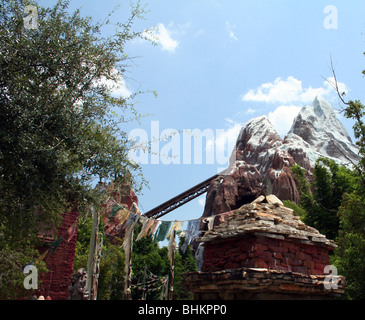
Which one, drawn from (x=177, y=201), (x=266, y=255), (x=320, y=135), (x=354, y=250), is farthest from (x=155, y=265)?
(x=320, y=135)

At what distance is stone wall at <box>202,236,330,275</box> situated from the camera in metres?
6.23

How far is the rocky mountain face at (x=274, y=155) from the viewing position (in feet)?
128

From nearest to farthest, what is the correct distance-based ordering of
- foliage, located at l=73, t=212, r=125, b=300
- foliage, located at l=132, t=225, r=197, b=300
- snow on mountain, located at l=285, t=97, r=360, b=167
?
foliage, located at l=73, t=212, r=125, b=300 → foliage, located at l=132, t=225, r=197, b=300 → snow on mountain, located at l=285, t=97, r=360, b=167

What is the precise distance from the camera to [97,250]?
13.9 meters

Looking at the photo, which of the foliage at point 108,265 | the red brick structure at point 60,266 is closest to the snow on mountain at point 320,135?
the foliage at point 108,265

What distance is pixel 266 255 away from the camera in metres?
6.25

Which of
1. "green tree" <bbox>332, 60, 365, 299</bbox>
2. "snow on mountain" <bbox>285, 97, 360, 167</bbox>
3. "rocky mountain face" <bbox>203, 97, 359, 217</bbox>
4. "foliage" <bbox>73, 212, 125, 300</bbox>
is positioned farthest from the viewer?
"snow on mountain" <bbox>285, 97, 360, 167</bbox>

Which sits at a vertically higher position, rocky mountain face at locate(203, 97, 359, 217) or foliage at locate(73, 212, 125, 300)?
rocky mountain face at locate(203, 97, 359, 217)

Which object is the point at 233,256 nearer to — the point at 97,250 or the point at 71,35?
the point at 71,35

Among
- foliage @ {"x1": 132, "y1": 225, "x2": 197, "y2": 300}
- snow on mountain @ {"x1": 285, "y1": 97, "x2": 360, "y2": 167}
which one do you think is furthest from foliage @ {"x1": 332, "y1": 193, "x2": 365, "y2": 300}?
snow on mountain @ {"x1": 285, "y1": 97, "x2": 360, "y2": 167}

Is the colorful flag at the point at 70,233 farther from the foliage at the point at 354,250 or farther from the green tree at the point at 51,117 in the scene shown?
the foliage at the point at 354,250

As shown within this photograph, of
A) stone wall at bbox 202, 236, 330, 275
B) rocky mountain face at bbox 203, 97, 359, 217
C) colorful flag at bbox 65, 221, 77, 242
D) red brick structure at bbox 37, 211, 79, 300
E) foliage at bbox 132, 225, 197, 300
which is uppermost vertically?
rocky mountain face at bbox 203, 97, 359, 217

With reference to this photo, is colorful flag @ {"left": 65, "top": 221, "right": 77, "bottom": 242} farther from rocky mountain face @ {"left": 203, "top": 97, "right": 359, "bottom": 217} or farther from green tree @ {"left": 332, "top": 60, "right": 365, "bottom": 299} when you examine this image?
rocky mountain face @ {"left": 203, "top": 97, "right": 359, "bottom": 217}

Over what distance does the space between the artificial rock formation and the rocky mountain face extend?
97.6ft
